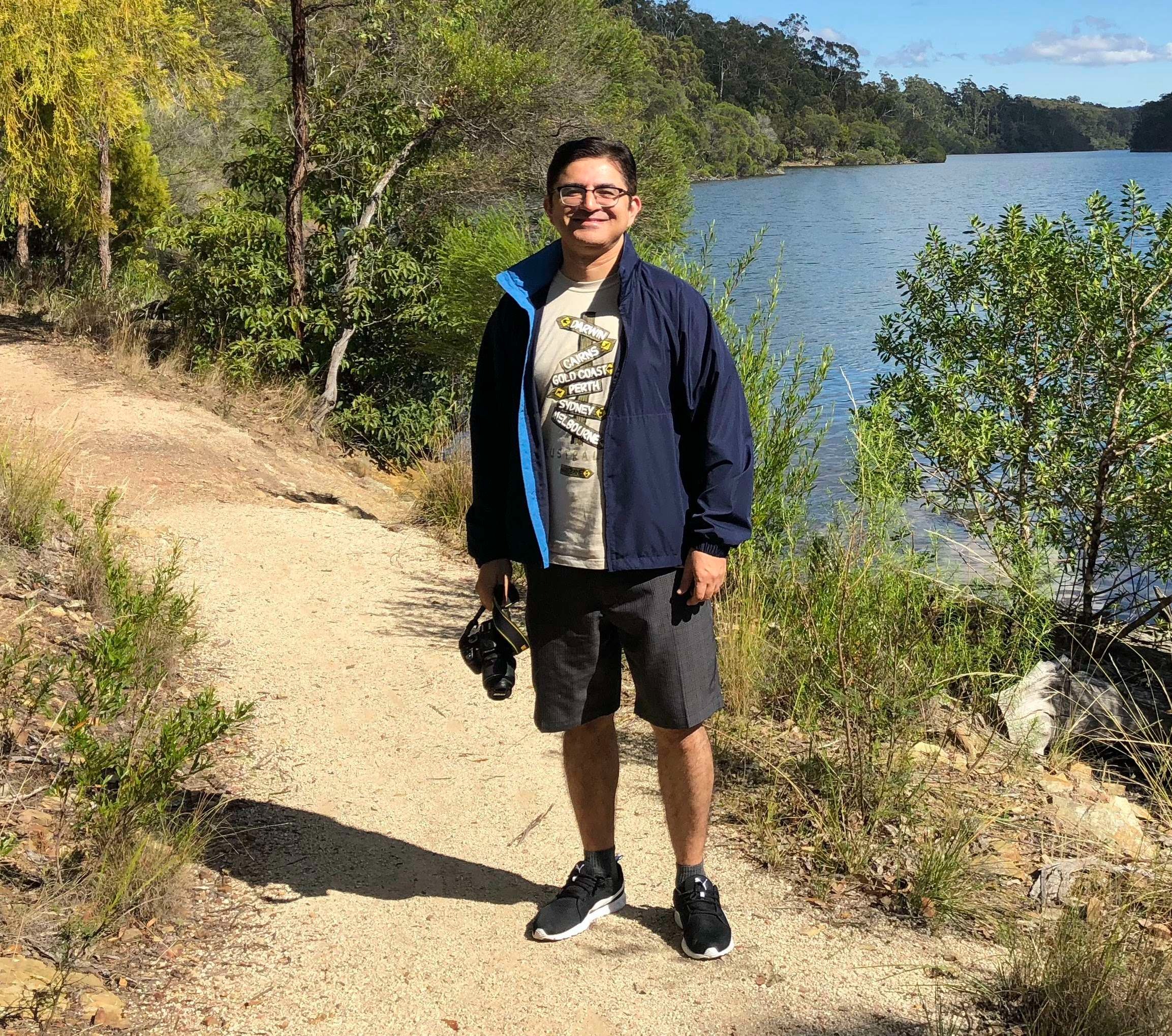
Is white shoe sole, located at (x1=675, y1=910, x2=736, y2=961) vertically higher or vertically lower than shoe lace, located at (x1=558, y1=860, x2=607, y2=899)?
lower

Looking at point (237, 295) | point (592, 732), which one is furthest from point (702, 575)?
point (237, 295)

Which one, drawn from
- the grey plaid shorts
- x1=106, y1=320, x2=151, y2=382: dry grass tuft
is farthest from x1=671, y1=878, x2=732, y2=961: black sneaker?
x1=106, y1=320, x2=151, y2=382: dry grass tuft

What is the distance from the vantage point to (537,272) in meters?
2.92

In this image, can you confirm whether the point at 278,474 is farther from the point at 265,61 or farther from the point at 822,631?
the point at 265,61

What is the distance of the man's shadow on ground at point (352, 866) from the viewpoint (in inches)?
136

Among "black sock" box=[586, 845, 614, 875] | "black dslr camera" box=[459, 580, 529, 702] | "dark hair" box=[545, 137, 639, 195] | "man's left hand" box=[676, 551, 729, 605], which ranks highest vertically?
"dark hair" box=[545, 137, 639, 195]

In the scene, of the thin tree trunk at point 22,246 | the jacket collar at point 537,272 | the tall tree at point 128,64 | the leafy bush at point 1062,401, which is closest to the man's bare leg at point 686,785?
the jacket collar at point 537,272

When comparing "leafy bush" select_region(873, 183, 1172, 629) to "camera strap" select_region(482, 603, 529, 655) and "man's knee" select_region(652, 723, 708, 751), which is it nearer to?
"man's knee" select_region(652, 723, 708, 751)

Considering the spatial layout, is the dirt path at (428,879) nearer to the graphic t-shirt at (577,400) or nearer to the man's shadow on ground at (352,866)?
the man's shadow on ground at (352,866)

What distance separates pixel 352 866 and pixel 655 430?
1.73 meters

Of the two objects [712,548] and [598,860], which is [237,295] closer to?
[598,860]

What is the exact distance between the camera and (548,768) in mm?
4398

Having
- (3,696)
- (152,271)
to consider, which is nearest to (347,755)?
(3,696)

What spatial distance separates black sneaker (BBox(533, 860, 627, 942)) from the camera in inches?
126
